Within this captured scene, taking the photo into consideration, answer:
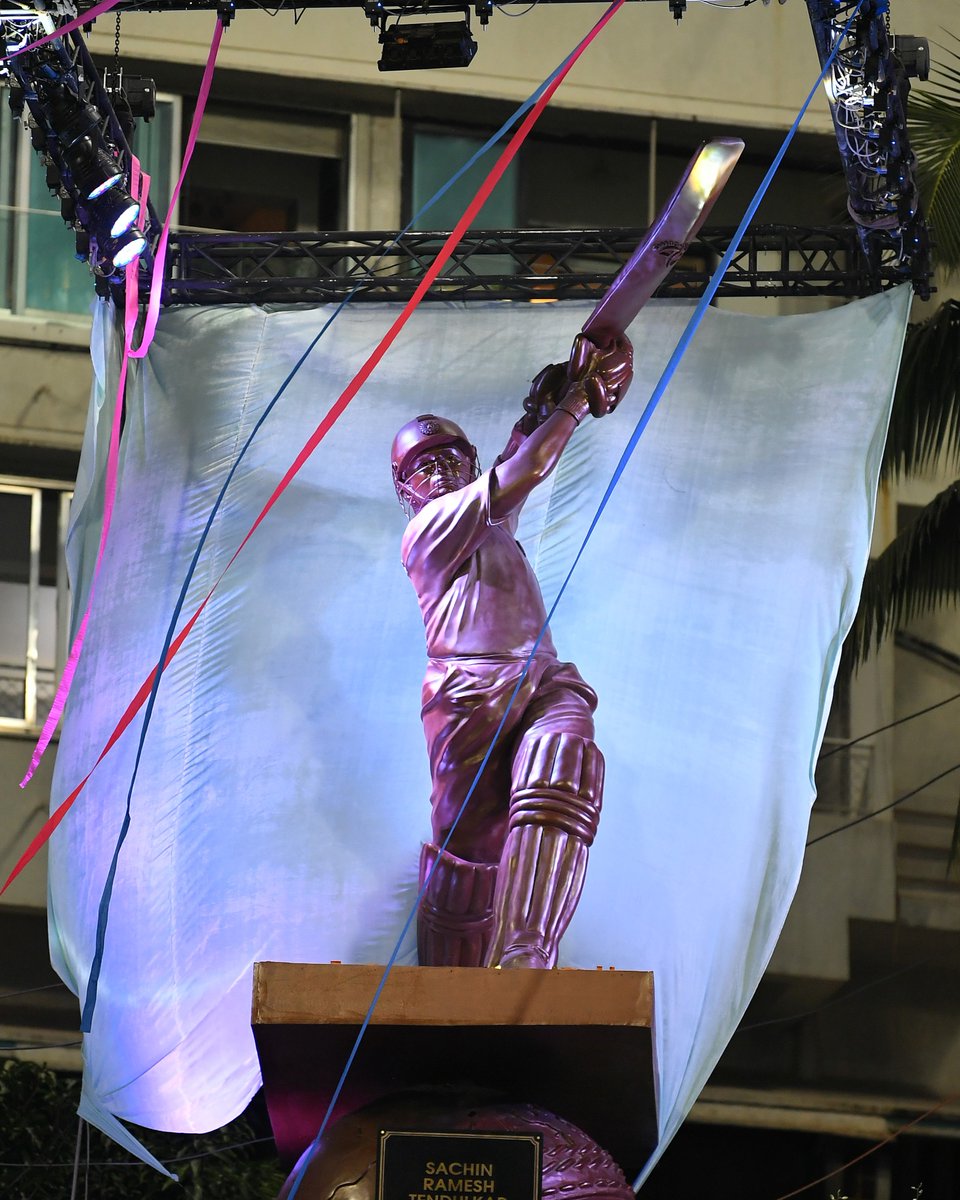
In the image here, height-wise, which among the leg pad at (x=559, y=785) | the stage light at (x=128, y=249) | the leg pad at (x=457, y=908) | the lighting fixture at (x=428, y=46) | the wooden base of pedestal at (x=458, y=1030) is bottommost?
the wooden base of pedestal at (x=458, y=1030)

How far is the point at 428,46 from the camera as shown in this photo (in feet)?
24.2

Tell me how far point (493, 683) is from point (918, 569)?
508cm

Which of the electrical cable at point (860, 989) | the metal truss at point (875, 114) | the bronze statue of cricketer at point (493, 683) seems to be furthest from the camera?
the electrical cable at point (860, 989)

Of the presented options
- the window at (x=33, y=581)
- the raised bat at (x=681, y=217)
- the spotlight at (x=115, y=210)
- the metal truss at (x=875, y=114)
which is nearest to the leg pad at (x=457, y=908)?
the raised bat at (x=681, y=217)

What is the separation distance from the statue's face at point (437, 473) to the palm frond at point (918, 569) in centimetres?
447

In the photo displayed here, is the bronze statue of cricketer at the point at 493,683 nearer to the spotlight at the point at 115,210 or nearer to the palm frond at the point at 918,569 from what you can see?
the spotlight at the point at 115,210

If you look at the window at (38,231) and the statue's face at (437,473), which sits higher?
the window at (38,231)

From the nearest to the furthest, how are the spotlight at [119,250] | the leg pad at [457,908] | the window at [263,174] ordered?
1. the leg pad at [457,908]
2. the spotlight at [119,250]
3. the window at [263,174]

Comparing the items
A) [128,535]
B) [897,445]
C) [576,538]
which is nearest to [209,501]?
[128,535]

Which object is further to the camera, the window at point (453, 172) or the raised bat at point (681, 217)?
the window at point (453, 172)

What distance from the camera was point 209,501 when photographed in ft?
26.6

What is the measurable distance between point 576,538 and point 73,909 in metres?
2.46

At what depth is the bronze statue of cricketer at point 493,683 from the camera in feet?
18.6

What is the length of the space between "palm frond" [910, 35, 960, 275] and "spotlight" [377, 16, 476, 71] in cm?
314
